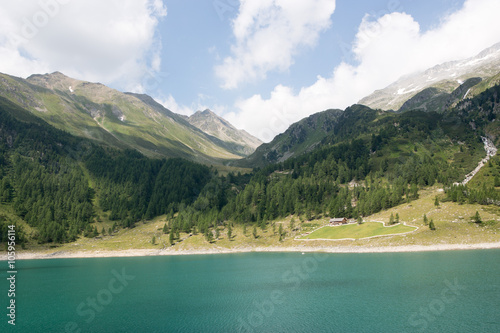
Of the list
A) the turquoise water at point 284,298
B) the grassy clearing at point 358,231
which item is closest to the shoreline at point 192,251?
the grassy clearing at point 358,231

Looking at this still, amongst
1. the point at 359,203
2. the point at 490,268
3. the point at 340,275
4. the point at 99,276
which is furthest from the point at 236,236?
the point at 490,268

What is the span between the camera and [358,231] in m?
111

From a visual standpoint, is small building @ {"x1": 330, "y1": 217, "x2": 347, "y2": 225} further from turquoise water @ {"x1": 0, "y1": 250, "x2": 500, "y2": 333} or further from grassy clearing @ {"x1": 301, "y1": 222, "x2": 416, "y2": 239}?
turquoise water @ {"x1": 0, "y1": 250, "x2": 500, "y2": 333}

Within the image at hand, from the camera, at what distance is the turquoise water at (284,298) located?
37094 mm

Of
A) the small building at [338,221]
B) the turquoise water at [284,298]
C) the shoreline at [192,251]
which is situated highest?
the small building at [338,221]

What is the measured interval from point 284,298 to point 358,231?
70578mm

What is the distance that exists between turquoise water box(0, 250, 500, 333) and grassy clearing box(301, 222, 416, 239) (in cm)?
2126

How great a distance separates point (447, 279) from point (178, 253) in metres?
106

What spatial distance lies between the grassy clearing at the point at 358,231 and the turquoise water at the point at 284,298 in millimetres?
21260

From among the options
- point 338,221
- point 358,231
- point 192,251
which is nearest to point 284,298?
point 358,231

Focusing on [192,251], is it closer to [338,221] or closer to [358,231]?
[338,221]

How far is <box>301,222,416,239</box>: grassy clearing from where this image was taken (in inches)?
3979

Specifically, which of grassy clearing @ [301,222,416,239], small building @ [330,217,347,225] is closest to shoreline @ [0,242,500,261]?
grassy clearing @ [301,222,416,239]

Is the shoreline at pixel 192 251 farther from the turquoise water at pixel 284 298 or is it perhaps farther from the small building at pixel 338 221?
the small building at pixel 338 221
